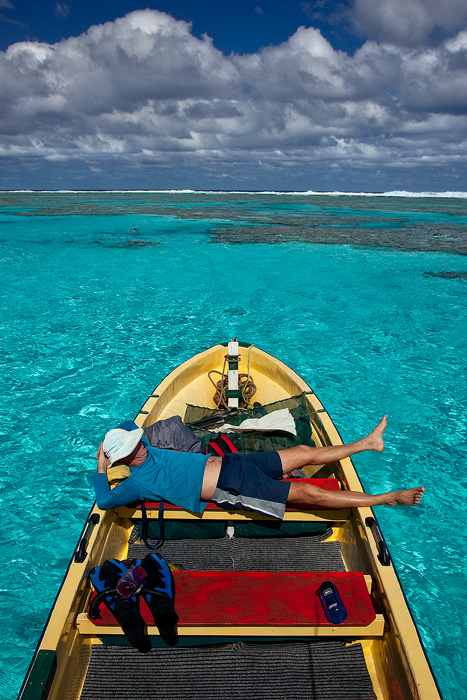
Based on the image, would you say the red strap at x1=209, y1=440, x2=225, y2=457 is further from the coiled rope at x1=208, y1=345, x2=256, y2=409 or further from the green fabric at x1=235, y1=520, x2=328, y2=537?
the coiled rope at x1=208, y1=345, x2=256, y2=409

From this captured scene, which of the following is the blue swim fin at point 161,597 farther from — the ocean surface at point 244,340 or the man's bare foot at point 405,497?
the ocean surface at point 244,340

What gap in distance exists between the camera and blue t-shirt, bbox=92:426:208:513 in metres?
3.59

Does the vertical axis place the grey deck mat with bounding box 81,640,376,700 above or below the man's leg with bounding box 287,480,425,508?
below

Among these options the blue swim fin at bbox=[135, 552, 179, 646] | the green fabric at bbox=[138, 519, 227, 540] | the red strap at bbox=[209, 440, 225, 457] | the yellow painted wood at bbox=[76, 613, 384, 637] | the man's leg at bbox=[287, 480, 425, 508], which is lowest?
the green fabric at bbox=[138, 519, 227, 540]

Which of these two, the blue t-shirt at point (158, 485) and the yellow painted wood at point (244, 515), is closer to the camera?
the blue t-shirt at point (158, 485)

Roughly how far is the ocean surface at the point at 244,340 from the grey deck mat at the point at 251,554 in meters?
1.62

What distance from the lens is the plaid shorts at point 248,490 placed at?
12.0 ft

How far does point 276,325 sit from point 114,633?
11.6 meters

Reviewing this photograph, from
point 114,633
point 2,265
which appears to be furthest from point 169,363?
point 2,265

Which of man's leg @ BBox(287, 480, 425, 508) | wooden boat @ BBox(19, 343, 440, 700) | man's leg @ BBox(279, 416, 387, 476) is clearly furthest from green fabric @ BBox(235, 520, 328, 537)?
man's leg @ BBox(279, 416, 387, 476)

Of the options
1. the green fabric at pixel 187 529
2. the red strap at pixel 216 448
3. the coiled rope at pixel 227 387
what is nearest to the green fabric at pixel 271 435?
the red strap at pixel 216 448

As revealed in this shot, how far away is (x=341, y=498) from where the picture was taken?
3.69 metres

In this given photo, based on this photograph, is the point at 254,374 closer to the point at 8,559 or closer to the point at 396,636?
the point at 8,559

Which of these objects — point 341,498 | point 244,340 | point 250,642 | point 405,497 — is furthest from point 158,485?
point 244,340
